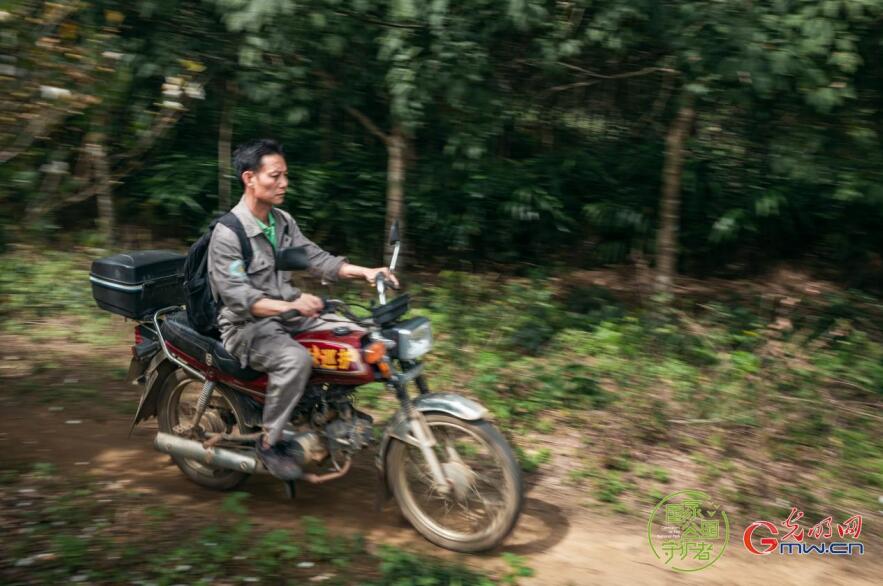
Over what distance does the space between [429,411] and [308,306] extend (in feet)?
2.80

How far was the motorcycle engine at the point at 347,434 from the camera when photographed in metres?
4.87

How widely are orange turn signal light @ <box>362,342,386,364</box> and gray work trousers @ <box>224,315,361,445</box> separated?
0.19 metres

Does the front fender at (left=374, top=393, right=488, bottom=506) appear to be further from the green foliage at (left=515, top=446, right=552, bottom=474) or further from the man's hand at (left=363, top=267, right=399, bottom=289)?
the green foliage at (left=515, top=446, right=552, bottom=474)

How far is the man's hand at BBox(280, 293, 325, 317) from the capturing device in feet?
→ 14.6

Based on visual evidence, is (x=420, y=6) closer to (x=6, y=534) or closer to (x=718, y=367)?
(x=718, y=367)

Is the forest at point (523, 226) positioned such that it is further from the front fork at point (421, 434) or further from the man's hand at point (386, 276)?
the man's hand at point (386, 276)

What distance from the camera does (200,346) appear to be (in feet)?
16.6

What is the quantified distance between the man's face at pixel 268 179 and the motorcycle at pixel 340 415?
52 cm

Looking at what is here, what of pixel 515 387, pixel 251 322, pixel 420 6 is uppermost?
pixel 420 6

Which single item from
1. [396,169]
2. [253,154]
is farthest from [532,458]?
[396,169]

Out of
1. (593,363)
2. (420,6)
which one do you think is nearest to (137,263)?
(420,6)

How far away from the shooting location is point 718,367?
7051 millimetres

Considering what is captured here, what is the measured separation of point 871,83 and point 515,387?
4025 millimetres

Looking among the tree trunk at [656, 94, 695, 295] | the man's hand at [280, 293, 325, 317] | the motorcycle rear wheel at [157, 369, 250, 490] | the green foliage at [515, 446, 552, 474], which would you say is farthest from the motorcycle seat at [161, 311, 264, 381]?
the tree trunk at [656, 94, 695, 295]
